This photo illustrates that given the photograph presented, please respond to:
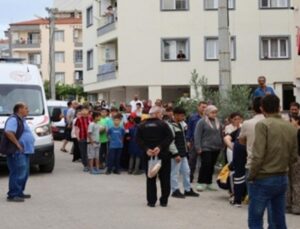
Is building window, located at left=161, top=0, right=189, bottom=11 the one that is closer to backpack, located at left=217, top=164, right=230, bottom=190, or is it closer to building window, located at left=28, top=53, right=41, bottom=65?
backpack, located at left=217, top=164, right=230, bottom=190

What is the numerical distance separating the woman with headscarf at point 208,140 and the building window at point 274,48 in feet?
84.9

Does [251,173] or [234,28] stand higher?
[234,28]

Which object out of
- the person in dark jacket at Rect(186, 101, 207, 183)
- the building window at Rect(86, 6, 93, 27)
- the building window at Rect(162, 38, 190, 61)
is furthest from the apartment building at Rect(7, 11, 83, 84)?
the person in dark jacket at Rect(186, 101, 207, 183)

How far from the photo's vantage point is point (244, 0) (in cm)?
3909

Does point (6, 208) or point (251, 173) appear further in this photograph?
point (6, 208)

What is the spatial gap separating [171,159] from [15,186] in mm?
3001

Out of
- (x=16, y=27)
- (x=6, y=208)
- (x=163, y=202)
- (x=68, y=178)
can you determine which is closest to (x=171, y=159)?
(x=163, y=202)

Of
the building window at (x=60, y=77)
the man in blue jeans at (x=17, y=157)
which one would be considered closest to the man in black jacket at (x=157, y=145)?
the man in blue jeans at (x=17, y=157)

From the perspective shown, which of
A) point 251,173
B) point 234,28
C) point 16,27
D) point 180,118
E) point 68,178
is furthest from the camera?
point 16,27

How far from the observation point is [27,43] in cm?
9069

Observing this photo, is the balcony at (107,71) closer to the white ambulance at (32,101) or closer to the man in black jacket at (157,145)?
the white ambulance at (32,101)

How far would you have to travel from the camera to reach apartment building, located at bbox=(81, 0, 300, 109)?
39.0m

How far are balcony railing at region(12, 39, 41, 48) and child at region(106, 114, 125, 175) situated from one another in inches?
2935

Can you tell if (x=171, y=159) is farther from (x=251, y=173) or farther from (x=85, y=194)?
(x=251, y=173)
